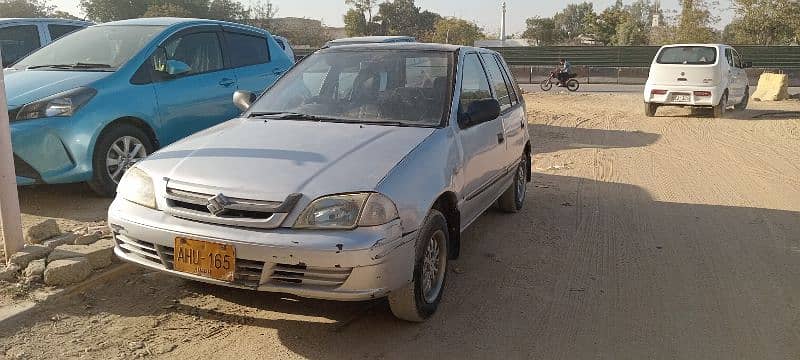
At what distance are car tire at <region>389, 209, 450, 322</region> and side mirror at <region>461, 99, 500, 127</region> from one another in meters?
0.83

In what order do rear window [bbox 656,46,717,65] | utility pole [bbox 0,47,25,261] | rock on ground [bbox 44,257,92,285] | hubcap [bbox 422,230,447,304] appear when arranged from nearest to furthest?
hubcap [bbox 422,230,447,304] < rock on ground [bbox 44,257,92,285] < utility pole [bbox 0,47,25,261] < rear window [bbox 656,46,717,65]

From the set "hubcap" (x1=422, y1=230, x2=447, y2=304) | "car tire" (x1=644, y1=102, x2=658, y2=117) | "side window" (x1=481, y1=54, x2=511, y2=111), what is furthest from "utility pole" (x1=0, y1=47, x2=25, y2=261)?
"car tire" (x1=644, y1=102, x2=658, y2=117)

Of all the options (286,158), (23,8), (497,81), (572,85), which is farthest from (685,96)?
(23,8)

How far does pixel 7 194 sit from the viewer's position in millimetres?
4156

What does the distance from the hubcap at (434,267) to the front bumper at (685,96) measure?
1240 cm

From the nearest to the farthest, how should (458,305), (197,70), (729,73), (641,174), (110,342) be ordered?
1. (110,342)
2. (458,305)
3. (197,70)
4. (641,174)
5. (729,73)

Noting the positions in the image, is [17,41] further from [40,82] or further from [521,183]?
[521,183]

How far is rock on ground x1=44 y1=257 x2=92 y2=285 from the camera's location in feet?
13.0

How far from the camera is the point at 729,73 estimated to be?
15.3m

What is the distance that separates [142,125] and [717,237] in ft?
17.1

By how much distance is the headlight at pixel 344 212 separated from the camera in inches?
126

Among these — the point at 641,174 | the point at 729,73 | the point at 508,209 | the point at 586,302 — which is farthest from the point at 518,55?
the point at 586,302

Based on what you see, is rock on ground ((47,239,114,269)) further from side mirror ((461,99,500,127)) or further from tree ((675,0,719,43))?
tree ((675,0,719,43))

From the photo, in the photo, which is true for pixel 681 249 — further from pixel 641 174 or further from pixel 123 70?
pixel 123 70
